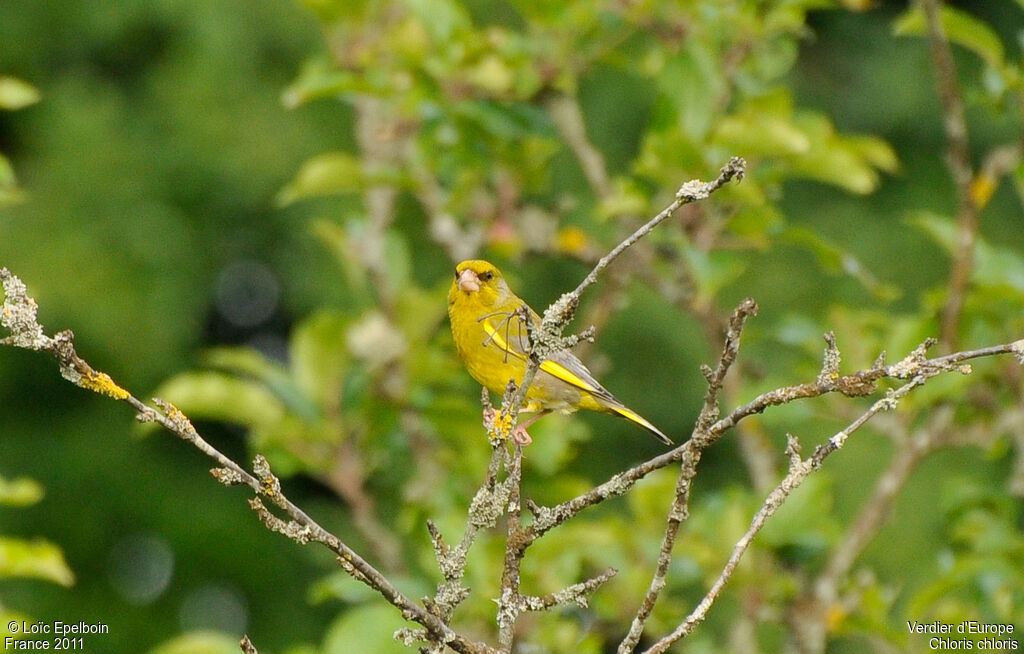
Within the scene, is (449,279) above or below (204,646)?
above

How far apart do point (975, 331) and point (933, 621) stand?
39.7 inches

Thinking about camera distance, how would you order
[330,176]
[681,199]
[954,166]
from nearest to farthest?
[681,199], [954,166], [330,176]

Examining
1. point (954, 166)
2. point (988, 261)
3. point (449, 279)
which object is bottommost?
point (988, 261)

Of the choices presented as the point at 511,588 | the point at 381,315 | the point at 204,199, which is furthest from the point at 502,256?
the point at 204,199

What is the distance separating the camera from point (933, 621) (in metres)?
4.49

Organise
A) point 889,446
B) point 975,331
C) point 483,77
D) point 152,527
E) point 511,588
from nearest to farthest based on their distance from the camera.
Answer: point 511,588 → point 975,331 → point 483,77 → point 889,446 → point 152,527

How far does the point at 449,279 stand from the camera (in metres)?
6.69

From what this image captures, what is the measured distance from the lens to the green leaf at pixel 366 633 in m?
3.68

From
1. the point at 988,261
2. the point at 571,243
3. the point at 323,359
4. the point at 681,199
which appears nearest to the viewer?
the point at 681,199

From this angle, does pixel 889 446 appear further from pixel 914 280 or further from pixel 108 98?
pixel 108 98

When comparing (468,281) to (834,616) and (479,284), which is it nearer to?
(479,284)

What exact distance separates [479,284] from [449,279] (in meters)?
2.71

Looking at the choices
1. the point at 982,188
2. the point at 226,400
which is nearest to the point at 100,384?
the point at 226,400

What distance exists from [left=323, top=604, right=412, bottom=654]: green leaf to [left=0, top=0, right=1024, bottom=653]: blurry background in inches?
0.6
